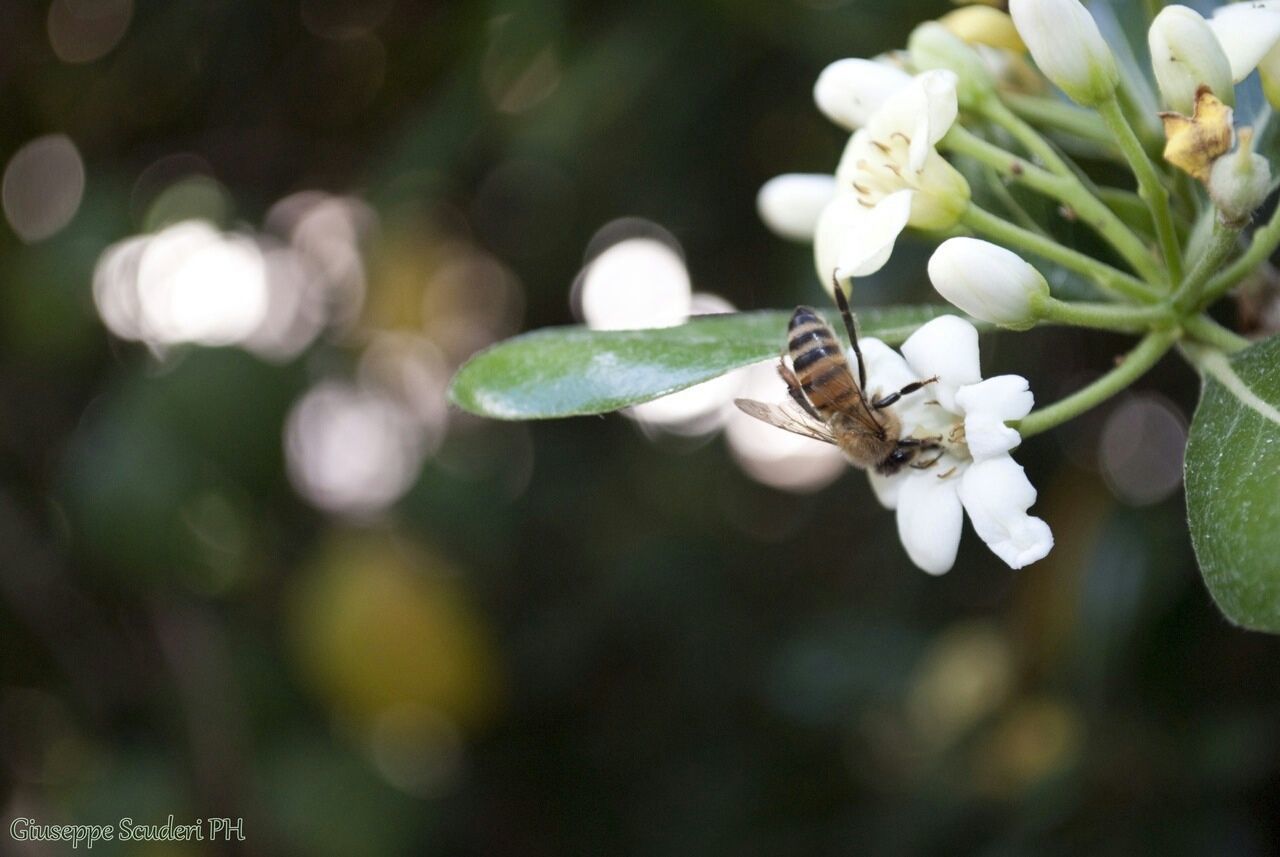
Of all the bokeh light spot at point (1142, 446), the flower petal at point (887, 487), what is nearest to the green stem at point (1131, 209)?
the flower petal at point (887, 487)

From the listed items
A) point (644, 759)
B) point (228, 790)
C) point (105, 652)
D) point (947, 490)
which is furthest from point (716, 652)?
point (947, 490)

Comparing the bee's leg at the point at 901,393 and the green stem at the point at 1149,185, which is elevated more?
the green stem at the point at 1149,185

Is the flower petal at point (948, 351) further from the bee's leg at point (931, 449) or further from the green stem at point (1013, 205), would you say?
the green stem at point (1013, 205)

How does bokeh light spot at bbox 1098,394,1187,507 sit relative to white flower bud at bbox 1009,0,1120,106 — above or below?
above

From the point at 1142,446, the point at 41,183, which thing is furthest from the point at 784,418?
the point at 41,183

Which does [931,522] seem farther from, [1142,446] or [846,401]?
[1142,446]

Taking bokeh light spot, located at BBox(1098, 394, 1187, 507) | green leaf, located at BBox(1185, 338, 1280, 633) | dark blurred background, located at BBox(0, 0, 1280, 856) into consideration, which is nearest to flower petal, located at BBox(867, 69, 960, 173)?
green leaf, located at BBox(1185, 338, 1280, 633)

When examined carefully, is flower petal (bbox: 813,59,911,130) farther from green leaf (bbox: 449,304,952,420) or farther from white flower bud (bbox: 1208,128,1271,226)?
white flower bud (bbox: 1208,128,1271,226)

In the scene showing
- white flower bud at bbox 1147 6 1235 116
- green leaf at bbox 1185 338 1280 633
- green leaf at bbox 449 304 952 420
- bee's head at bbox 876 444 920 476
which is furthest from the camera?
bee's head at bbox 876 444 920 476
